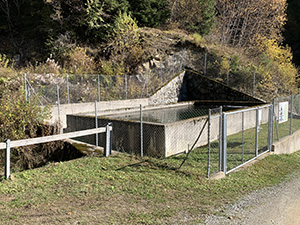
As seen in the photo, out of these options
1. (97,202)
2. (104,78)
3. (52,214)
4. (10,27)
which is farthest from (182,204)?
(10,27)

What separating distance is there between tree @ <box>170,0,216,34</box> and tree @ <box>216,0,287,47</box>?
9.11 feet

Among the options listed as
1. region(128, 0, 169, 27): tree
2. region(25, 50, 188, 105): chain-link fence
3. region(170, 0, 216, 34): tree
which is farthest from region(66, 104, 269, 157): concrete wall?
region(170, 0, 216, 34): tree

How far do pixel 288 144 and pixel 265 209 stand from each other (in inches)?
260

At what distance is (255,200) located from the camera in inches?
221

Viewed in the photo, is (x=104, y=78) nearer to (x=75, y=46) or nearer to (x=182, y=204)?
(x=75, y=46)

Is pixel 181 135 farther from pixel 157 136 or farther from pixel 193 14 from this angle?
pixel 193 14

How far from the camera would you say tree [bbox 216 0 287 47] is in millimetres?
29711

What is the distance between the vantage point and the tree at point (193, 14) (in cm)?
2870

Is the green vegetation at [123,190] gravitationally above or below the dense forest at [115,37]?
below

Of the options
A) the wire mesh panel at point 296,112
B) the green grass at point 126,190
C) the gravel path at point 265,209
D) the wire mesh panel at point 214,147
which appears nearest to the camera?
the green grass at point 126,190

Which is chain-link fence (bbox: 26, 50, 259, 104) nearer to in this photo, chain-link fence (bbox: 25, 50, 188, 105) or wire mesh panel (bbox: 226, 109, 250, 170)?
chain-link fence (bbox: 25, 50, 188, 105)

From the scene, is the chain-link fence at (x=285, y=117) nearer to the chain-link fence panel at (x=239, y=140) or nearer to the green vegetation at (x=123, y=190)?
the chain-link fence panel at (x=239, y=140)

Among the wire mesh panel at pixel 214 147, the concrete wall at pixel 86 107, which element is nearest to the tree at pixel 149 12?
the concrete wall at pixel 86 107

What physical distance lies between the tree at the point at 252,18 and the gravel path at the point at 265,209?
2691cm
